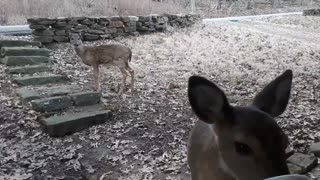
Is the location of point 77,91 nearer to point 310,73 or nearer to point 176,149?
point 176,149

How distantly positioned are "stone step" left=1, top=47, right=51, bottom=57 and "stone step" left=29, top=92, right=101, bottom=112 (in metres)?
2.58

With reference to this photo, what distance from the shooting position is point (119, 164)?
429 cm

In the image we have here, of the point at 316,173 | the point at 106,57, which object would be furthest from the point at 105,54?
the point at 316,173

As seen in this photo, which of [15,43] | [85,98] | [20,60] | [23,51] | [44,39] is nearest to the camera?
[85,98]

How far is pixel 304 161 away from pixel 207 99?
6.55 ft

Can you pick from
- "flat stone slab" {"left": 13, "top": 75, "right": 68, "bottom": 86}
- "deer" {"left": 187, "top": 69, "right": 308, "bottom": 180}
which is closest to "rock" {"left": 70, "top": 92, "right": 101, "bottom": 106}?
"flat stone slab" {"left": 13, "top": 75, "right": 68, "bottom": 86}

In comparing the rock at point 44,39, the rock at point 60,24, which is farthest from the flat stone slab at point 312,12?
the rock at point 44,39

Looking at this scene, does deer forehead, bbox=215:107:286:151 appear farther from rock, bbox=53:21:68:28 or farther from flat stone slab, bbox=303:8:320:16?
flat stone slab, bbox=303:8:320:16

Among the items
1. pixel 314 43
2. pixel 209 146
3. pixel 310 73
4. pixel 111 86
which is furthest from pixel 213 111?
pixel 314 43

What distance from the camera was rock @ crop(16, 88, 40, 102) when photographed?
19.1 feet

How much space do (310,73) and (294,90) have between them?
1253 mm

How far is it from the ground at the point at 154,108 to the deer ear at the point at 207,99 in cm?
186

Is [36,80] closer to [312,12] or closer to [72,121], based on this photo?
[72,121]

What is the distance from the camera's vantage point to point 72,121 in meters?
5.00
